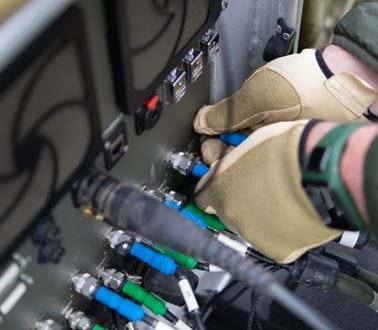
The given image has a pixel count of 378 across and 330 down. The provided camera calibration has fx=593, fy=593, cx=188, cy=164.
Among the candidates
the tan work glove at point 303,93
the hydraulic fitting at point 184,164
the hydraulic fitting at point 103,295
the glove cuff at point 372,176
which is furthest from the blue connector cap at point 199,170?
the glove cuff at point 372,176

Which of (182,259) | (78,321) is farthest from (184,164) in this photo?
(78,321)

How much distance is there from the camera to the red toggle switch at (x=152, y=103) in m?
0.68

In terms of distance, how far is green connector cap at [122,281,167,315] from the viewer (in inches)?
29.3

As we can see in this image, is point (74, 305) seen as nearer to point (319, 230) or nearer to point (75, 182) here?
point (75, 182)

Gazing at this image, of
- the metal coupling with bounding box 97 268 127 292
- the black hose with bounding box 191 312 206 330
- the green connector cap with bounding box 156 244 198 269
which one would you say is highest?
the green connector cap with bounding box 156 244 198 269

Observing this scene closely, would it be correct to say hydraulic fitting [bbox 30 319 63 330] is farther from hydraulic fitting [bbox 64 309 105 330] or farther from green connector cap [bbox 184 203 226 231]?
green connector cap [bbox 184 203 226 231]

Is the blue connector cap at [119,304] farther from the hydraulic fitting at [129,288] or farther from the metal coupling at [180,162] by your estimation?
the metal coupling at [180,162]

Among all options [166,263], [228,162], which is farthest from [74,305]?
[228,162]

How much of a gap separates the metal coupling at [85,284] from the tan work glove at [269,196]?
0.61ft

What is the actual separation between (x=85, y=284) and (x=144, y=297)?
0.08 metres

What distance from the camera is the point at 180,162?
834 mm

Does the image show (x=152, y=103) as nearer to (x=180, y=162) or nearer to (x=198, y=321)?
(x=180, y=162)

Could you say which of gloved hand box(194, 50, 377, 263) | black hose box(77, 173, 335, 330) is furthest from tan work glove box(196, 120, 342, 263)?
black hose box(77, 173, 335, 330)

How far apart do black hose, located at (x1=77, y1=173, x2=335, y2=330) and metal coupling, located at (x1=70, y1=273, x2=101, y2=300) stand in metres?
0.12
